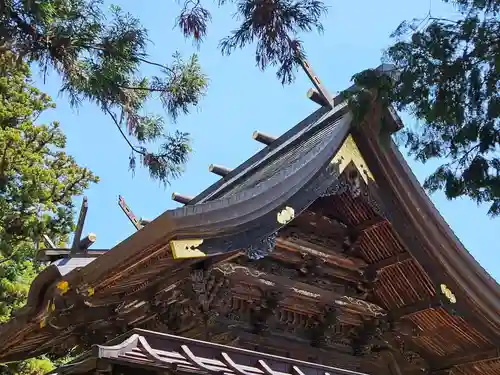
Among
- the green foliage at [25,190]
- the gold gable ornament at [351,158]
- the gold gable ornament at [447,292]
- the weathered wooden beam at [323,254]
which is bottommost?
the gold gable ornament at [447,292]

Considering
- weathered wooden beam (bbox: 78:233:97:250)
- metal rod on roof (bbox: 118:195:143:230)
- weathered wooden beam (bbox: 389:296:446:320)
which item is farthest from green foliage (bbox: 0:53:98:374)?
weathered wooden beam (bbox: 389:296:446:320)

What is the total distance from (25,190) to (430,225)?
9.32 meters

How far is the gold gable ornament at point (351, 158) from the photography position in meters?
5.85

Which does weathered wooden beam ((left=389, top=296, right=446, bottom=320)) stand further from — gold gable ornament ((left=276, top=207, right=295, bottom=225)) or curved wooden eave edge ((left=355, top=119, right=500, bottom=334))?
gold gable ornament ((left=276, top=207, right=295, bottom=225))

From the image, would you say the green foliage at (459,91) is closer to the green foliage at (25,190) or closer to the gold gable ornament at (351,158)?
the gold gable ornament at (351,158)

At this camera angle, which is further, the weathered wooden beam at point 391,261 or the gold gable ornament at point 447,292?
the weathered wooden beam at point 391,261

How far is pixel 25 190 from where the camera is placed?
13125 millimetres

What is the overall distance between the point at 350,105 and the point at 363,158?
0.83m

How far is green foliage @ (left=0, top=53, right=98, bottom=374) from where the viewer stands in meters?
12.4

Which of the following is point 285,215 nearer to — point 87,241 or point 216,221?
point 216,221

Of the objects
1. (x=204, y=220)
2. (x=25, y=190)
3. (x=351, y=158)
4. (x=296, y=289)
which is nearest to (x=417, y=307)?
(x=296, y=289)

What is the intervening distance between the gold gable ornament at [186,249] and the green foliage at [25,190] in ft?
27.3

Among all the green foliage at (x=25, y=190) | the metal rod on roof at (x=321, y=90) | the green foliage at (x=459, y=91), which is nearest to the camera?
the green foliage at (x=459, y=91)

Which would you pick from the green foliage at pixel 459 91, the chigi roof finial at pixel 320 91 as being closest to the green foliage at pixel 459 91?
the green foliage at pixel 459 91
